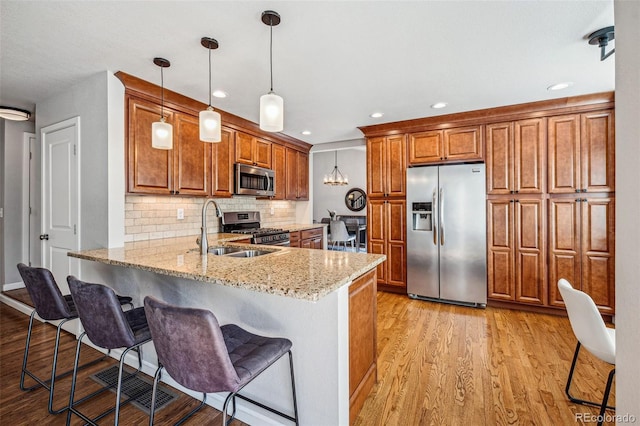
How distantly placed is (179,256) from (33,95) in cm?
262

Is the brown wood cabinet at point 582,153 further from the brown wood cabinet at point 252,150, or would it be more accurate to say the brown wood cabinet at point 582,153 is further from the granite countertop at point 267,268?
the brown wood cabinet at point 252,150

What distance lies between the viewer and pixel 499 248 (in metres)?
3.50

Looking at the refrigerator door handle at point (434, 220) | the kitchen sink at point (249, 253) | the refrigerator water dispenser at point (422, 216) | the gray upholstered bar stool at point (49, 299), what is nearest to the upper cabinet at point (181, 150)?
the gray upholstered bar stool at point (49, 299)

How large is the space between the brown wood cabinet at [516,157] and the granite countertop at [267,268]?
8.09ft

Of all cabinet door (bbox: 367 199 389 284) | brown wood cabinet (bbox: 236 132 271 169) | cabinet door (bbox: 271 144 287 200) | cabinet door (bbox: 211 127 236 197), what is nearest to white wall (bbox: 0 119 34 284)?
cabinet door (bbox: 211 127 236 197)

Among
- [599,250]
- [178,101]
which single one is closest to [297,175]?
[178,101]

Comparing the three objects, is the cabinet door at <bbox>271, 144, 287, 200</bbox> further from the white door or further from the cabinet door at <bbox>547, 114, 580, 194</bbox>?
the cabinet door at <bbox>547, 114, 580, 194</bbox>

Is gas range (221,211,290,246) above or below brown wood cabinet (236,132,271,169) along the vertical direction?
below

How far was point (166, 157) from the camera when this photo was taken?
9.65ft

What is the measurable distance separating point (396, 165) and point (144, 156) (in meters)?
3.02

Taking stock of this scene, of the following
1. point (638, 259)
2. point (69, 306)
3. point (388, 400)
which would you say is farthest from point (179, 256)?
point (638, 259)

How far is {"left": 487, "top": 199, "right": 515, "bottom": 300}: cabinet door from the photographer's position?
3.46 meters

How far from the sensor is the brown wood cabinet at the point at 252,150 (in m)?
3.86

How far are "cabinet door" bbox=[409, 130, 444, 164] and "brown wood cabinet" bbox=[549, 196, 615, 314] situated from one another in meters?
1.36
